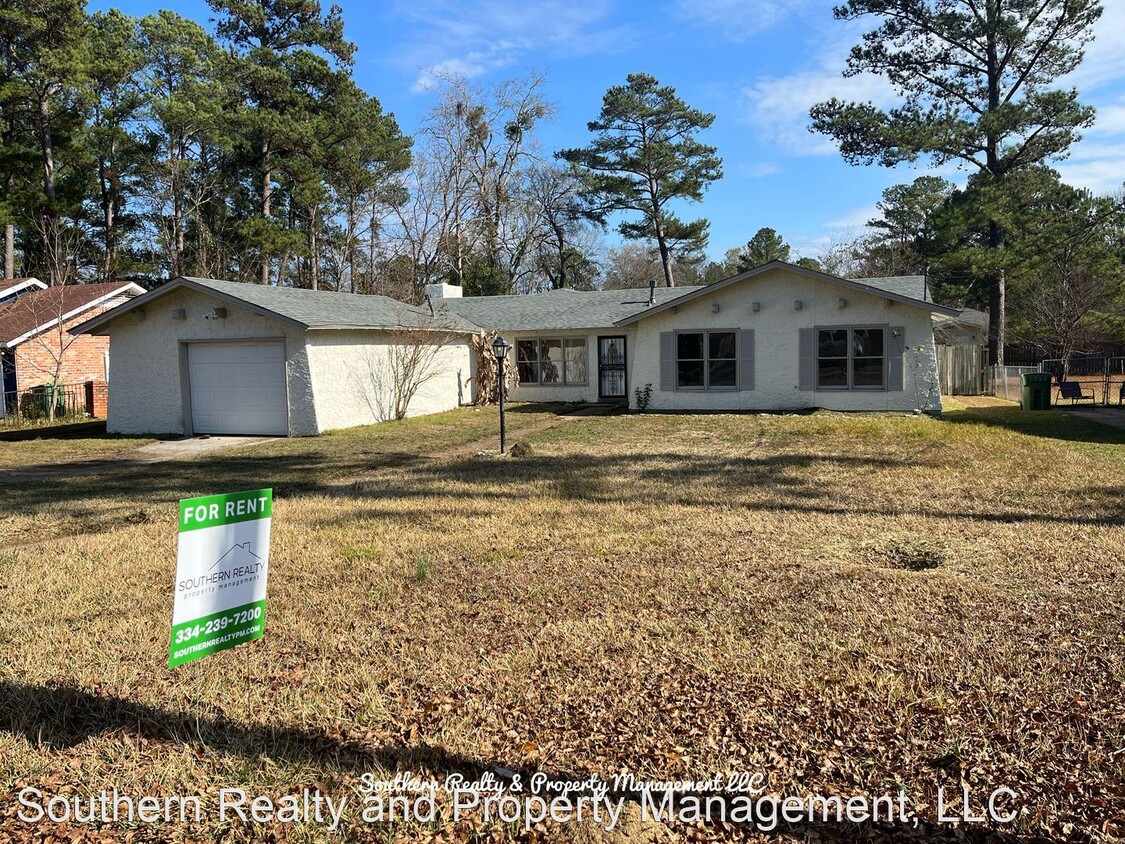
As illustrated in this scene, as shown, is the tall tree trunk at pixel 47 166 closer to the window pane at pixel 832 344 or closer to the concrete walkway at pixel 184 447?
the concrete walkway at pixel 184 447

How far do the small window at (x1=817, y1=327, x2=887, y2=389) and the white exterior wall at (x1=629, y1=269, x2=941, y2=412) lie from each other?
219 millimetres

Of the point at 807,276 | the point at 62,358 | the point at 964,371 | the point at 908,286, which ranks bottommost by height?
the point at 964,371

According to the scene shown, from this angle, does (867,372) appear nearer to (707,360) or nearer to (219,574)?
(707,360)

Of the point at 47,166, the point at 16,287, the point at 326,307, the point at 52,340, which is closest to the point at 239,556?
the point at 326,307

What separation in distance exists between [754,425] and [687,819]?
13958 millimetres

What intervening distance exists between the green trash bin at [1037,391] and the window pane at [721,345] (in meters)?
7.15

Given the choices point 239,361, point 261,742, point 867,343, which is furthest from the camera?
point 867,343

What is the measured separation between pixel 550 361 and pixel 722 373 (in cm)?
597

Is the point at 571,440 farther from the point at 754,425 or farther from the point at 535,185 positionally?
the point at 535,185

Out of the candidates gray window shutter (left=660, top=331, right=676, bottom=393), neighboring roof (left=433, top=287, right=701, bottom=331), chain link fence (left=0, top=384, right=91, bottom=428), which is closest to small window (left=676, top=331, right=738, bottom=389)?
gray window shutter (left=660, top=331, right=676, bottom=393)

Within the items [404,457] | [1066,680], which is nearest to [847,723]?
[1066,680]

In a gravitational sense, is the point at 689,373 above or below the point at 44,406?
above

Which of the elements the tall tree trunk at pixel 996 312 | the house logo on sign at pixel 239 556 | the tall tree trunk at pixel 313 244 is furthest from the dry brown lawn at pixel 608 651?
the tall tree trunk at pixel 313 244

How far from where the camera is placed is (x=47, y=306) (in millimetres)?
22781
